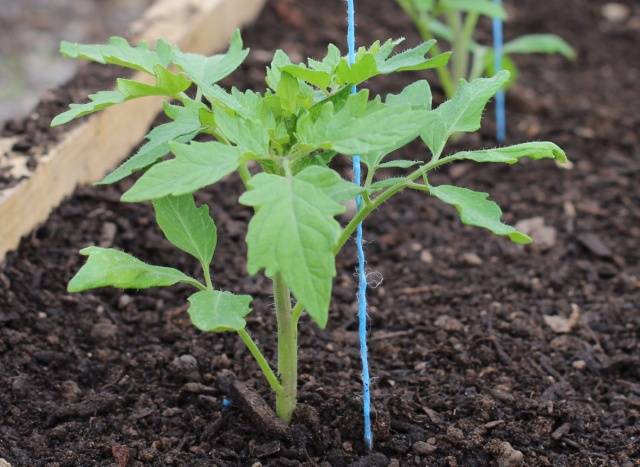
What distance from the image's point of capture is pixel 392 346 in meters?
2.59

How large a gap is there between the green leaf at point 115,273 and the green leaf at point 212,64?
16.0 inches

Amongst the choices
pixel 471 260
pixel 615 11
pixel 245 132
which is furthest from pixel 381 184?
pixel 615 11

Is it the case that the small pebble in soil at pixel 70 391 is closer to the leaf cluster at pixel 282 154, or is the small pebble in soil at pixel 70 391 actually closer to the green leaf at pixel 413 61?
the leaf cluster at pixel 282 154

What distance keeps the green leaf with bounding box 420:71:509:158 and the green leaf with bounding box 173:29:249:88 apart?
427mm

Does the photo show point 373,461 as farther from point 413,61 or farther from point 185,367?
point 413,61

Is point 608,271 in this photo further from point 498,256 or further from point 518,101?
point 518,101

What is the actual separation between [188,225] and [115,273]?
0.81ft

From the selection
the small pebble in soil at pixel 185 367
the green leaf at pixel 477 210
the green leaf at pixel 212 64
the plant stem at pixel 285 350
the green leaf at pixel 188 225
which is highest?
the green leaf at pixel 212 64

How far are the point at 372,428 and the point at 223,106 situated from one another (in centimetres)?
81

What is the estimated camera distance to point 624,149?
13.0 ft

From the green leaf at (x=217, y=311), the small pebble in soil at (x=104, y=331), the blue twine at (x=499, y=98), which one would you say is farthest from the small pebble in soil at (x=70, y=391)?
the blue twine at (x=499, y=98)

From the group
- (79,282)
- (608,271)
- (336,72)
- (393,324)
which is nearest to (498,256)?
(608,271)

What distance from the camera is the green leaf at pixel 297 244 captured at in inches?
61.1

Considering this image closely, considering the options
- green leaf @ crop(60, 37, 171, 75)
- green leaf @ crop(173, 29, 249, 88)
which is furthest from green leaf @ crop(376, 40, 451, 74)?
green leaf @ crop(60, 37, 171, 75)
